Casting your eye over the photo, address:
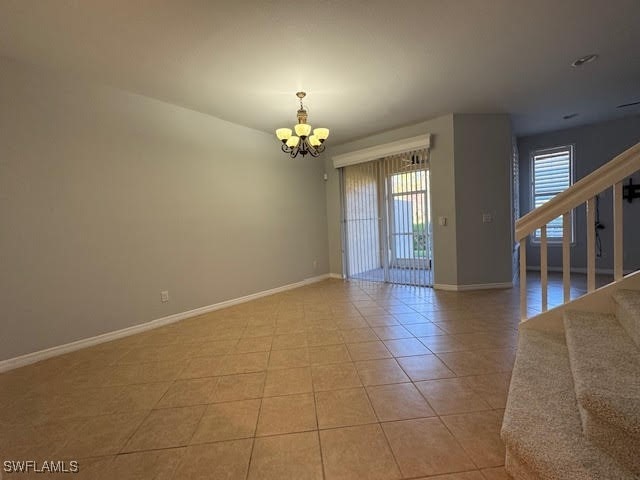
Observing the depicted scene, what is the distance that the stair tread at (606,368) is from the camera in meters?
1.06

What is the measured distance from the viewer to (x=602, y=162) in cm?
513

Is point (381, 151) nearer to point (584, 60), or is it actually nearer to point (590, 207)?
point (584, 60)

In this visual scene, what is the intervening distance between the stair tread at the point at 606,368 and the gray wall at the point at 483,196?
2674mm

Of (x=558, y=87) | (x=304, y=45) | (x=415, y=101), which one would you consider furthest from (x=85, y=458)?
(x=558, y=87)

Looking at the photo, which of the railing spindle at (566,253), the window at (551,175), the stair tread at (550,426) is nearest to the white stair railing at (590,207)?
the railing spindle at (566,253)

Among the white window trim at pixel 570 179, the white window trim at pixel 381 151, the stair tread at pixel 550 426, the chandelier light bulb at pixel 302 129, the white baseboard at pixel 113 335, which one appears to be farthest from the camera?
the white window trim at pixel 570 179

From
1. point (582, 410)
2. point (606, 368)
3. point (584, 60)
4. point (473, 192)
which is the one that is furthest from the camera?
point (473, 192)

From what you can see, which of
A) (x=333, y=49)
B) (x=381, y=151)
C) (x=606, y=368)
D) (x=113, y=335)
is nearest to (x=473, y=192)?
(x=381, y=151)

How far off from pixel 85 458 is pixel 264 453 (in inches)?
36.0

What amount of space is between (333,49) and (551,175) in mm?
5442

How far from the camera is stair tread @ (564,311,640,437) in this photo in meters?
1.06

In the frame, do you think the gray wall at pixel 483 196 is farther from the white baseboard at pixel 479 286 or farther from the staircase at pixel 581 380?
the staircase at pixel 581 380

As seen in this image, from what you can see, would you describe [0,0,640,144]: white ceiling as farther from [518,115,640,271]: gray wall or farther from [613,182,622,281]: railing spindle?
[613,182,622,281]: railing spindle

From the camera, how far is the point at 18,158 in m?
2.52
